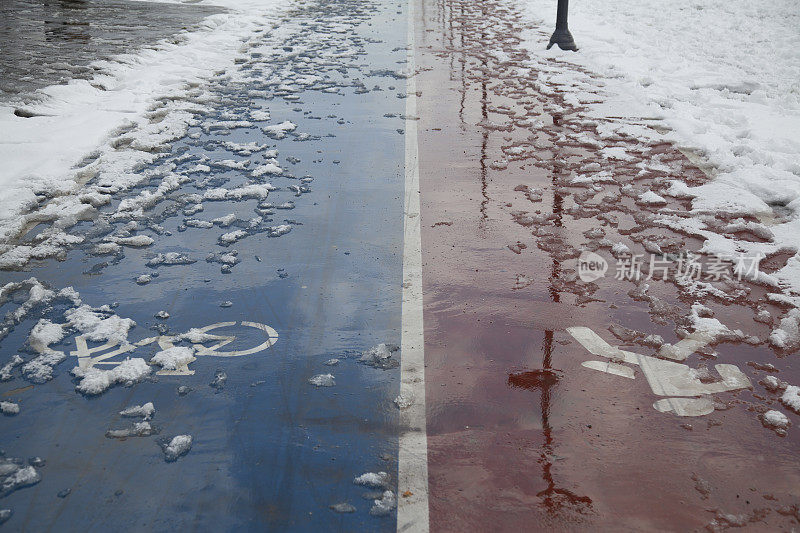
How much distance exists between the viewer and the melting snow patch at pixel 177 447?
3592mm

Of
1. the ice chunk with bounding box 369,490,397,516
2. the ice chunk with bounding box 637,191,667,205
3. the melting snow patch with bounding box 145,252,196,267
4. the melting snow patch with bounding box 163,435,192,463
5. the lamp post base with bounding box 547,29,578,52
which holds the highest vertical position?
the lamp post base with bounding box 547,29,578,52

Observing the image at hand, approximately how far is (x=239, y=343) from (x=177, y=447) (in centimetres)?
101

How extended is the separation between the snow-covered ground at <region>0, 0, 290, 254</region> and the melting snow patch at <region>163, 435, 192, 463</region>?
278 cm

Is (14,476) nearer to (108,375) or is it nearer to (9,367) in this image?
(108,375)

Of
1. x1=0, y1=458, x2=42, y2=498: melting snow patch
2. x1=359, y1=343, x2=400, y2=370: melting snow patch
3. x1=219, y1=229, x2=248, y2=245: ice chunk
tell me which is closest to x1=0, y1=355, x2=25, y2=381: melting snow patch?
x1=0, y1=458, x2=42, y2=498: melting snow patch

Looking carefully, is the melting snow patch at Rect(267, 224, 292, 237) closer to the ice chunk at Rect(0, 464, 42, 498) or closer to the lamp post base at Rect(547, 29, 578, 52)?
the ice chunk at Rect(0, 464, 42, 498)

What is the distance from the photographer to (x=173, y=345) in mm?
4520

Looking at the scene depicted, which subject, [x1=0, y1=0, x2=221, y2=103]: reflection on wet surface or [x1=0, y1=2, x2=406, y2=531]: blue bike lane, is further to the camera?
[x1=0, y1=0, x2=221, y2=103]: reflection on wet surface

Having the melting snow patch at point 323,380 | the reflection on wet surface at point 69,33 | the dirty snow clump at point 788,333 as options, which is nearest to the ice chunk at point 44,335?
the melting snow patch at point 323,380

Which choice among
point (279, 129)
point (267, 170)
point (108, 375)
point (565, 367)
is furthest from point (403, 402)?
point (279, 129)

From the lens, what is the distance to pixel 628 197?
6.77m

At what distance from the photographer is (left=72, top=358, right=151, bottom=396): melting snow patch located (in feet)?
13.5

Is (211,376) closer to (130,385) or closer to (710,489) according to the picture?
(130,385)

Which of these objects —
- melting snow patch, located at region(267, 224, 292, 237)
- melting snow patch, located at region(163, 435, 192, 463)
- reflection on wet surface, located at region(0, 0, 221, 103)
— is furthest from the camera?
reflection on wet surface, located at region(0, 0, 221, 103)
